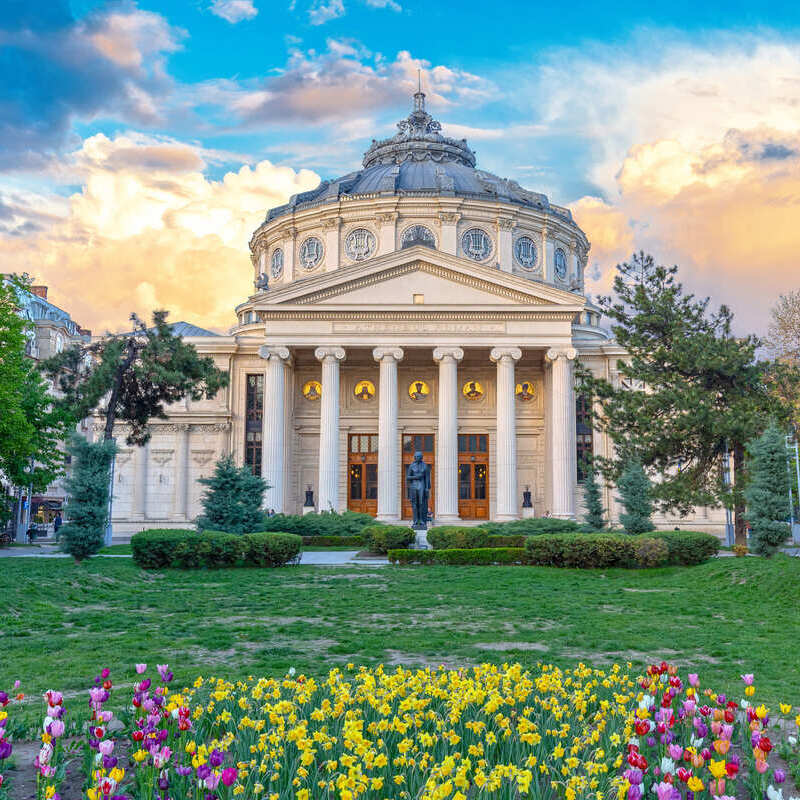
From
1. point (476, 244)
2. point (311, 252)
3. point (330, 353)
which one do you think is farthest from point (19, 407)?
point (476, 244)

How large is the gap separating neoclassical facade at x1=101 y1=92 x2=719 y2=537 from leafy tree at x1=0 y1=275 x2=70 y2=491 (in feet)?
50.3

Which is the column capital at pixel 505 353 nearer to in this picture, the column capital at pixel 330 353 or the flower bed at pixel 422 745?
the column capital at pixel 330 353

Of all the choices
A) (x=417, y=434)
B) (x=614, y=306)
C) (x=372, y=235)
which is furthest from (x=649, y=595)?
(x=372, y=235)

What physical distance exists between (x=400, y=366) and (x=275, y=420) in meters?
9.42

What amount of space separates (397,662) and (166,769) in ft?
18.8

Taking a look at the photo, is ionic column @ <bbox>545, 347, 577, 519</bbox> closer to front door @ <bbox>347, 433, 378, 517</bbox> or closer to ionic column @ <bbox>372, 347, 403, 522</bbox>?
ionic column @ <bbox>372, 347, 403, 522</bbox>

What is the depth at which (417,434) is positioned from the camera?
53031mm

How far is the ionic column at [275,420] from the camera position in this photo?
47.5 m

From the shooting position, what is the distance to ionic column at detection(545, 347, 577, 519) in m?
47.4

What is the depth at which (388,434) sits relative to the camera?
1868 inches

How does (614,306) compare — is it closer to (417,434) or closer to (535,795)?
(417,434)

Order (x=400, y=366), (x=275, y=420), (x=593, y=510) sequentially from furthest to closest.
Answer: (x=400, y=366)
(x=275, y=420)
(x=593, y=510)

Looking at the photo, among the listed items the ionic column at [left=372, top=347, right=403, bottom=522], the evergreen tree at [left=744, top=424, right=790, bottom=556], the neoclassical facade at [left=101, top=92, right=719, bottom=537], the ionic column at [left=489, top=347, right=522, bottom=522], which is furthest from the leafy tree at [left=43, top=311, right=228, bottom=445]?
the evergreen tree at [left=744, top=424, right=790, bottom=556]

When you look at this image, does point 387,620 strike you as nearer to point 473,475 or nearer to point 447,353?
point 447,353
